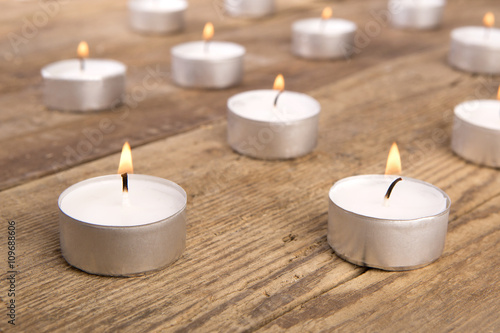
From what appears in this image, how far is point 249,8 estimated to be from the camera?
180cm

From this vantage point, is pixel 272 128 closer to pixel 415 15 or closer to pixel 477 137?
pixel 477 137

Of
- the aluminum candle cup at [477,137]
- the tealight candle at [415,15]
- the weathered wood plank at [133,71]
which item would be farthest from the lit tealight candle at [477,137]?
the tealight candle at [415,15]

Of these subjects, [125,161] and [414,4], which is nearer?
[125,161]

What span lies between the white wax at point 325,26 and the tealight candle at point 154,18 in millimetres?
286

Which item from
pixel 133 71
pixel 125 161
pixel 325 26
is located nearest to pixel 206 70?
pixel 133 71

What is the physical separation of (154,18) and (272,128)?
72 centimetres

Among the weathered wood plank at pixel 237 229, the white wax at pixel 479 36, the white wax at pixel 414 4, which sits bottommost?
the weathered wood plank at pixel 237 229

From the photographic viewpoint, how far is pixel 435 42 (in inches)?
66.4

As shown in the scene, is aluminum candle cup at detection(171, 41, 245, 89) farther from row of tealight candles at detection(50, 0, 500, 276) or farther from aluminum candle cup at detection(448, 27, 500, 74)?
aluminum candle cup at detection(448, 27, 500, 74)

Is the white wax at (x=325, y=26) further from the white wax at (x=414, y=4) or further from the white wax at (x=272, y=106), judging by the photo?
the white wax at (x=272, y=106)

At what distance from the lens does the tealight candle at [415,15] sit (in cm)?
175

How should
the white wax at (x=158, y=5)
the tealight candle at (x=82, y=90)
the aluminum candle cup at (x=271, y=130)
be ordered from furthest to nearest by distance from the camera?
the white wax at (x=158, y=5) < the tealight candle at (x=82, y=90) < the aluminum candle cup at (x=271, y=130)

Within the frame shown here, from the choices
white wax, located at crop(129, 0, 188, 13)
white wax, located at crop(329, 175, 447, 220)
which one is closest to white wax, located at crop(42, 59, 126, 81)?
white wax, located at crop(129, 0, 188, 13)

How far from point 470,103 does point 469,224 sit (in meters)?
0.32
